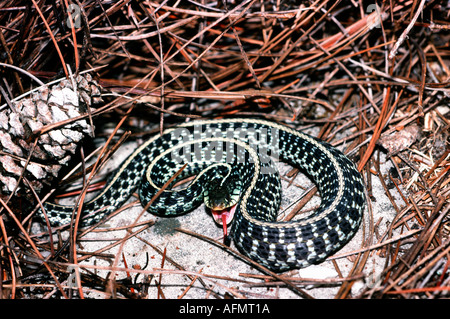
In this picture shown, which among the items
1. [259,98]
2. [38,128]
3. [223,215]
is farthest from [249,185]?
[38,128]

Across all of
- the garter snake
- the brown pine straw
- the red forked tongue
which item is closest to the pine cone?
the brown pine straw

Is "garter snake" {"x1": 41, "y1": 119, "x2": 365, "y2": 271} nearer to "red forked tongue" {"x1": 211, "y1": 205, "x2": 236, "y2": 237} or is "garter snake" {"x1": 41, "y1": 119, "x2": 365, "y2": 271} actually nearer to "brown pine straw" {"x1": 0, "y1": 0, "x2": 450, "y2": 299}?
"red forked tongue" {"x1": 211, "y1": 205, "x2": 236, "y2": 237}

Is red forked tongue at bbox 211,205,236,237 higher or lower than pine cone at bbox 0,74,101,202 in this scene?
lower

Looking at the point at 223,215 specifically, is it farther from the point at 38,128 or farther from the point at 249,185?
the point at 38,128

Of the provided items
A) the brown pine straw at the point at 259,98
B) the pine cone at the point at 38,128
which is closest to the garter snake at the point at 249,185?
the brown pine straw at the point at 259,98

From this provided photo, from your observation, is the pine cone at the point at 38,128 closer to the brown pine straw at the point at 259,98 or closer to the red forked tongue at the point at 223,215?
the brown pine straw at the point at 259,98

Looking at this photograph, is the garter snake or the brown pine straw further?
the garter snake
